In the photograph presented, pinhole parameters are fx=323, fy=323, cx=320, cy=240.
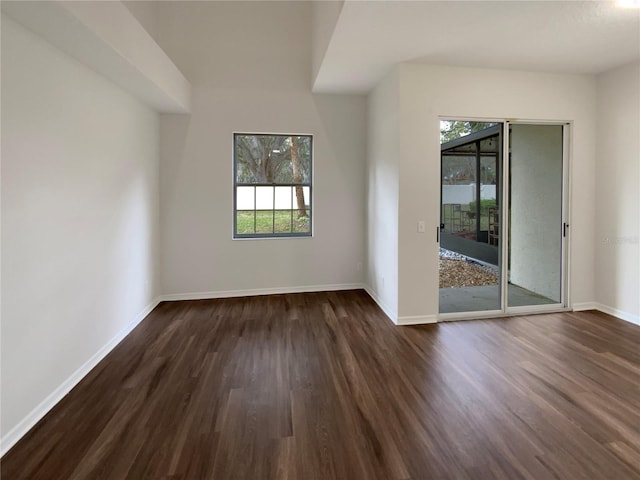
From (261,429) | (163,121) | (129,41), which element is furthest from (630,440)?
(163,121)

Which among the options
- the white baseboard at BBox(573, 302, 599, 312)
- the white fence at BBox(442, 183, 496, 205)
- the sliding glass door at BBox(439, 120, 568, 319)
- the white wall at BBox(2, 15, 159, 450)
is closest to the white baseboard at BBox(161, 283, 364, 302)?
the white wall at BBox(2, 15, 159, 450)

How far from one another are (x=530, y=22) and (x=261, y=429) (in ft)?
11.9

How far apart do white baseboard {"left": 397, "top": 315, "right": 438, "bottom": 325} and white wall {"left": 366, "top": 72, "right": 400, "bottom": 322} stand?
9cm

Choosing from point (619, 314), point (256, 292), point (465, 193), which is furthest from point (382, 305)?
point (619, 314)

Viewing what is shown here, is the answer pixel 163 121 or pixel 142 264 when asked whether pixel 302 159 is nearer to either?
pixel 163 121

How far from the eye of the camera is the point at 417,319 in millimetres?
3592

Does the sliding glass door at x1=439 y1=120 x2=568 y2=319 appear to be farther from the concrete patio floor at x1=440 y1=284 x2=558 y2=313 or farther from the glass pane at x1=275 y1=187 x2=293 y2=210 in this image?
the glass pane at x1=275 y1=187 x2=293 y2=210

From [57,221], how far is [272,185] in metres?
2.77

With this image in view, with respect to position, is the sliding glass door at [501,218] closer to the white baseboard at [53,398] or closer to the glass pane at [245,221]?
the glass pane at [245,221]

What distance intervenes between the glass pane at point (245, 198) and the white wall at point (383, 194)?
1.67 m

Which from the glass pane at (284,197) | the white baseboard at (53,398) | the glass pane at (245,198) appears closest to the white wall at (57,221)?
the white baseboard at (53,398)

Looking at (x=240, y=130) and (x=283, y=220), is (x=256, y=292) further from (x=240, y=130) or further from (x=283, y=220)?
(x=240, y=130)

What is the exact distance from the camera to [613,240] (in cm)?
375

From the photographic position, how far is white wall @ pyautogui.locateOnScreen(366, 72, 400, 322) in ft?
11.8
